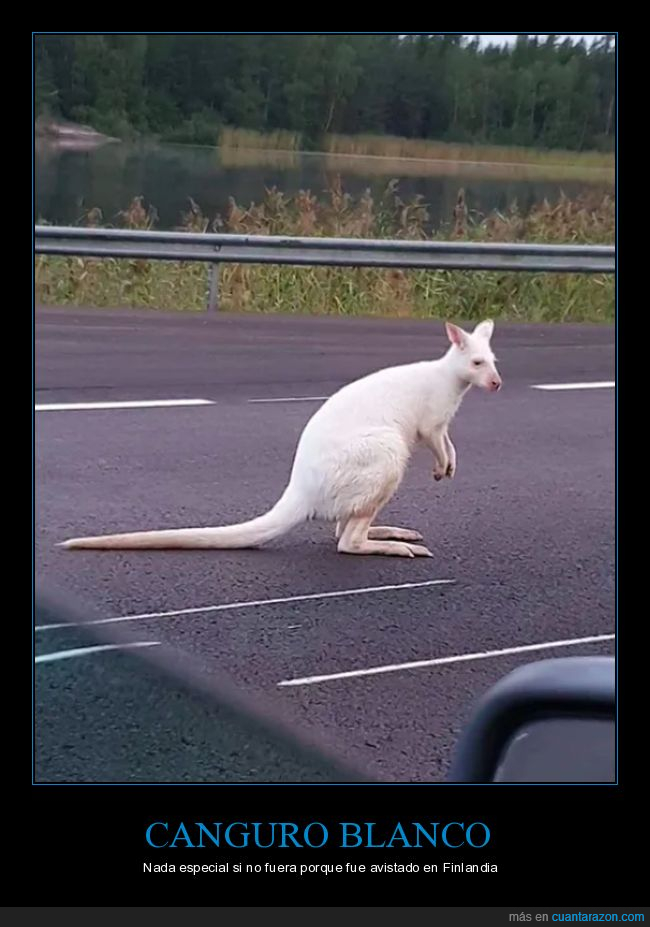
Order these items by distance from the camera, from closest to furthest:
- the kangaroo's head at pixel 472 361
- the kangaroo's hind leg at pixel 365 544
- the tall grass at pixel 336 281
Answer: the kangaroo's hind leg at pixel 365 544, the kangaroo's head at pixel 472 361, the tall grass at pixel 336 281

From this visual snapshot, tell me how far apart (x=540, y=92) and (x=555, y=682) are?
6932mm

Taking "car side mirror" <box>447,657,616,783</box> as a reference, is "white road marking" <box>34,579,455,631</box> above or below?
below

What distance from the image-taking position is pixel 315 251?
1402 centimetres

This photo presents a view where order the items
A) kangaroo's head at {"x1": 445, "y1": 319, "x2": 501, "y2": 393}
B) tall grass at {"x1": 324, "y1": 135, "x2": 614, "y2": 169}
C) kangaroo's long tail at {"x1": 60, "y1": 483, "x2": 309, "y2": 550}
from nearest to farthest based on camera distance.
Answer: kangaroo's long tail at {"x1": 60, "y1": 483, "x2": 309, "y2": 550}, kangaroo's head at {"x1": 445, "y1": 319, "x2": 501, "y2": 393}, tall grass at {"x1": 324, "y1": 135, "x2": 614, "y2": 169}

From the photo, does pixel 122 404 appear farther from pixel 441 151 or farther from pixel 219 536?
pixel 219 536

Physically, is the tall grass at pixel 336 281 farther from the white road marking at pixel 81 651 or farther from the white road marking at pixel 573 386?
the white road marking at pixel 81 651

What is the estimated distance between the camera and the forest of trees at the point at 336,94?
6.25 m

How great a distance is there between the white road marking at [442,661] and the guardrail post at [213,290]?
347 inches

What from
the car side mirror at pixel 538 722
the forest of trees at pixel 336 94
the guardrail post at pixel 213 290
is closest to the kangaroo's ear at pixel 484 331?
the forest of trees at pixel 336 94

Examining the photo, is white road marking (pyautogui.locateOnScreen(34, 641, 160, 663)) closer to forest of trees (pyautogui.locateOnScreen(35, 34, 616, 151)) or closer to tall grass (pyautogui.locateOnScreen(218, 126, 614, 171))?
forest of trees (pyautogui.locateOnScreen(35, 34, 616, 151))

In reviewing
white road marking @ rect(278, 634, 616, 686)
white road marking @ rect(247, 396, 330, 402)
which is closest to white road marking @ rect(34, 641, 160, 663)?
white road marking @ rect(278, 634, 616, 686)

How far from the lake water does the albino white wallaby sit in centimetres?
420

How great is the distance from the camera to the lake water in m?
11.6

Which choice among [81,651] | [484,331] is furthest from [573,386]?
[81,651]
